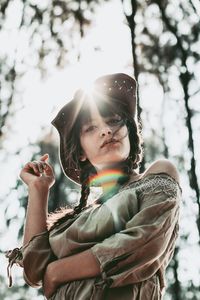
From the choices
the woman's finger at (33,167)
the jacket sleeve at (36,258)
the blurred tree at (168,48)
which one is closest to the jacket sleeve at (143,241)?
the jacket sleeve at (36,258)

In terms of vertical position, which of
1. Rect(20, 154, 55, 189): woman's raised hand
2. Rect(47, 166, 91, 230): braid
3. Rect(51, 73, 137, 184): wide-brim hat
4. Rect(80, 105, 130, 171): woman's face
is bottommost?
Rect(47, 166, 91, 230): braid

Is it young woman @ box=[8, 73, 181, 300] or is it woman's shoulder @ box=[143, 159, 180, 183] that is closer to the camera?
young woman @ box=[8, 73, 181, 300]

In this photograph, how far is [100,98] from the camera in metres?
1.72

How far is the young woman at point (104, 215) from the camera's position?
1.31 m

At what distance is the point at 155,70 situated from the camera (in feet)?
16.2

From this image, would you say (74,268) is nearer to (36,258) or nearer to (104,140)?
(36,258)

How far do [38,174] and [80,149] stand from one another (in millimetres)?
151

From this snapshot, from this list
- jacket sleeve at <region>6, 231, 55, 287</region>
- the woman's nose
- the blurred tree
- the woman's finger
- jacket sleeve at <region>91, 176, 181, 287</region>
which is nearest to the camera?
jacket sleeve at <region>91, 176, 181, 287</region>

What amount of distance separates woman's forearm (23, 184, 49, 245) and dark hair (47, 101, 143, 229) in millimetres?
41

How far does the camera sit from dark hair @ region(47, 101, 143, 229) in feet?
5.52

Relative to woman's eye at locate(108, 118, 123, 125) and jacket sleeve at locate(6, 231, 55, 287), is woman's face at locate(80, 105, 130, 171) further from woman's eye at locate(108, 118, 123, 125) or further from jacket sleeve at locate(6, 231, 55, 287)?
jacket sleeve at locate(6, 231, 55, 287)

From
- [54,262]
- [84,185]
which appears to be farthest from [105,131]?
[54,262]

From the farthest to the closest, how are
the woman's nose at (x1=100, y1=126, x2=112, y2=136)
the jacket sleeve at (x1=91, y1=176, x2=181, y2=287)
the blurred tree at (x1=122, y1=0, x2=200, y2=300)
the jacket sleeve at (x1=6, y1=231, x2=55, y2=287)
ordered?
the blurred tree at (x1=122, y1=0, x2=200, y2=300) < the woman's nose at (x1=100, y1=126, x2=112, y2=136) < the jacket sleeve at (x1=6, y1=231, x2=55, y2=287) < the jacket sleeve at (x1=91, y1=176, x2=181, y2=287)

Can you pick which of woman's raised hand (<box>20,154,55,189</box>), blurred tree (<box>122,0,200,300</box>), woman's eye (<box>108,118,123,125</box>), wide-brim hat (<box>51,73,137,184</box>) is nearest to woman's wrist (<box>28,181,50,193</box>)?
woman's raised hand (<box>20,154,55,189</box>)
